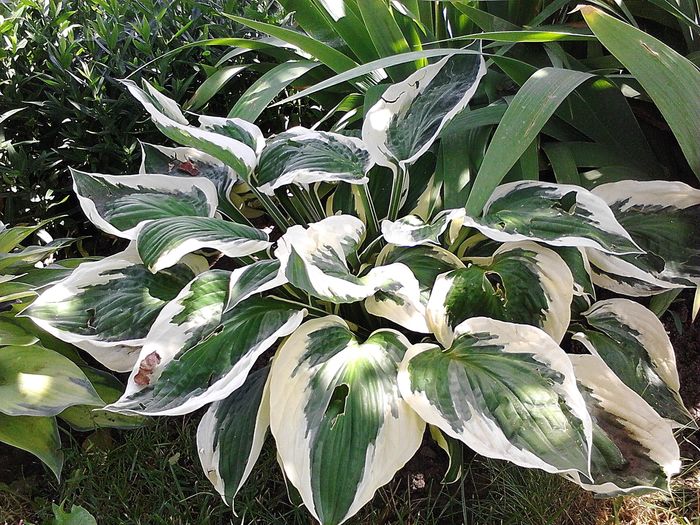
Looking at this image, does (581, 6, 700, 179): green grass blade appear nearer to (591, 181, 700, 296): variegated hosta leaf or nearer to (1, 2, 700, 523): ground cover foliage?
(1, 2, 700, 523): ground cover foliage

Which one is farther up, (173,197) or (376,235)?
(173,197)

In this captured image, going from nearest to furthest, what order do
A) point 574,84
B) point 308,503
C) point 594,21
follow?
point 308,503 < point 594,21 < point 574,84

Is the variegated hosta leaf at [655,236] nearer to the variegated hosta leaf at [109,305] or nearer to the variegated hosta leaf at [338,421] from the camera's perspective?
the variegated hosta leaf at [338,421]

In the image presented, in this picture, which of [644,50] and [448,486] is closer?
[644,50]

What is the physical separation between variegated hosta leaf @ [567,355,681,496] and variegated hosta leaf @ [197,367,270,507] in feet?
1.59

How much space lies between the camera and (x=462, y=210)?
1068 mm

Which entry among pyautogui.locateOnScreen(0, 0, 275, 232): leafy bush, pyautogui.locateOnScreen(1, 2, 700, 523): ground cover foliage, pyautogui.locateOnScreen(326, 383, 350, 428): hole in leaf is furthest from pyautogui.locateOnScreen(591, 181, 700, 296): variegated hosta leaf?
pyautogui.locateOnScreen(0, 0, 275, 232): leafy bush

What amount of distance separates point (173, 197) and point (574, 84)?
2.55ft

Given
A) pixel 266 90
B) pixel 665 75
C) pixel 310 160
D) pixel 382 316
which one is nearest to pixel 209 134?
pixel 310 160

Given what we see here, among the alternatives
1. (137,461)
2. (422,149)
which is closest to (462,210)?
(422,149)

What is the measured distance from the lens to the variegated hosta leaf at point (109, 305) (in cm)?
109

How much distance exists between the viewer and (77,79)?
5.02 feet

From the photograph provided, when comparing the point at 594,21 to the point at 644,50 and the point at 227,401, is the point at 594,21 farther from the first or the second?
the point at 227,401

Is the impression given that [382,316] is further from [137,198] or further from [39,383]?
[39,383]
